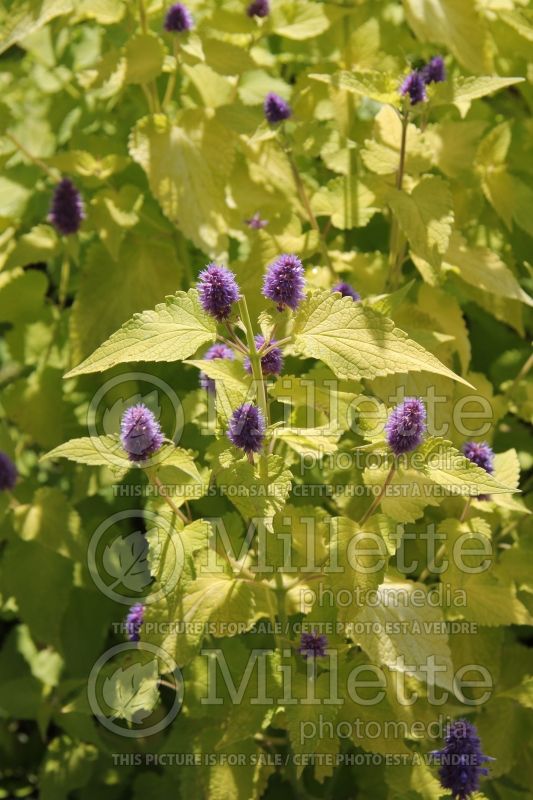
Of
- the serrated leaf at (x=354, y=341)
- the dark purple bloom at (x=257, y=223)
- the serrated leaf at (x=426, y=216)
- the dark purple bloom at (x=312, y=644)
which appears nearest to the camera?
the serrated leaf at (x=354, y=341)

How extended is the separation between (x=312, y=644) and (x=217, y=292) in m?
0.59

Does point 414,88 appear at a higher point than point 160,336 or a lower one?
higher

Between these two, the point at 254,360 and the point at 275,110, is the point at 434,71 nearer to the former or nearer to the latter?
the point at 275,110

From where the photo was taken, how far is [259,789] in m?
1.46

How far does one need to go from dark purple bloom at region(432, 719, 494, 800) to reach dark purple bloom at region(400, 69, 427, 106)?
107 centimetres

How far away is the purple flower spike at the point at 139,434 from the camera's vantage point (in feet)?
3.71

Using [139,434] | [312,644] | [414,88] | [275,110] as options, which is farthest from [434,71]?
[312,644]

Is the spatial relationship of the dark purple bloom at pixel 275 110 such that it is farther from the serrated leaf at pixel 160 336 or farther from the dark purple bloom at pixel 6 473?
the dark purple bloom at pixel 6 473

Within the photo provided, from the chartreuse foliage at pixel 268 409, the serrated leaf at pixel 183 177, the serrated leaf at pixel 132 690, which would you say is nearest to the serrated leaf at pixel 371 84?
the chartreuse foliage at pixel 268 409

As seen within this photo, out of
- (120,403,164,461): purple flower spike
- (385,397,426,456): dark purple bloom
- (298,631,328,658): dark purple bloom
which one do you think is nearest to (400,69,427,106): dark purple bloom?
(385,397,426,456): dark purple bloom

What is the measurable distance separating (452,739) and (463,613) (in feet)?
0.66

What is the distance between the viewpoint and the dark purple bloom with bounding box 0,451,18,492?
1684 millimetres

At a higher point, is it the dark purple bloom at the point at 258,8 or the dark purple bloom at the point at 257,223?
the dark purple bloom at the point at 258,8

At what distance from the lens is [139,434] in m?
1.13
